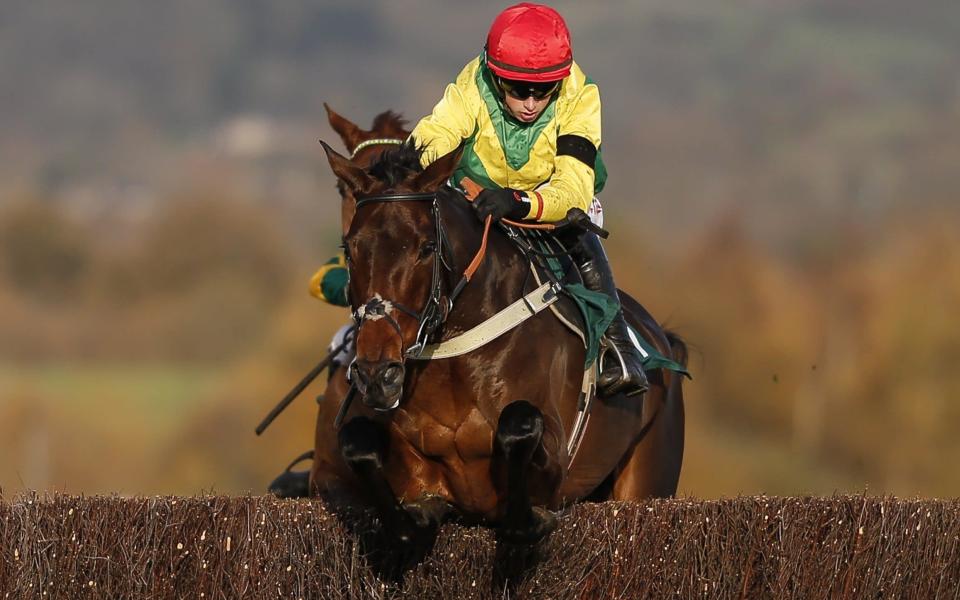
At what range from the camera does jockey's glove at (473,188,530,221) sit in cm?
561

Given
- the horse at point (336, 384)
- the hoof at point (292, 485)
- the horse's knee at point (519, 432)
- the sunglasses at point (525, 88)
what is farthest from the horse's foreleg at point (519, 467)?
the hoof at point (292, 485)

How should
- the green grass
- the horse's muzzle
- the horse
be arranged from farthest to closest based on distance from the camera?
the green grass < the horse < the horse's muzzle

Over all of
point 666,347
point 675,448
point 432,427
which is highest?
point 432,427

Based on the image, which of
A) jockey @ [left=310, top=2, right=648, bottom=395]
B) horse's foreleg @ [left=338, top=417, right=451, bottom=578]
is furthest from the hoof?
horse's foreleg @ [left=338, top=417, right=451, bottom=578]

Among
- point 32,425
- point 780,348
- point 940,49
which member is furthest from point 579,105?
point 940,49

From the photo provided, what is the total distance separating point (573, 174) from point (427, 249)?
105cm

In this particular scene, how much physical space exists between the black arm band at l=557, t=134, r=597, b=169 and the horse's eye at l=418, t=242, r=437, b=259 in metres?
1.10

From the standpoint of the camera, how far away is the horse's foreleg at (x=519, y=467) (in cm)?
529

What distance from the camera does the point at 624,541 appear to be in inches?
231

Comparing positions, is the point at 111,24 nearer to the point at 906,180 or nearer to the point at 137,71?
the point at 137,71

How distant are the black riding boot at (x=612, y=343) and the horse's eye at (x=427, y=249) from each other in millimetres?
1251

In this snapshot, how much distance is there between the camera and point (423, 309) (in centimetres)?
514

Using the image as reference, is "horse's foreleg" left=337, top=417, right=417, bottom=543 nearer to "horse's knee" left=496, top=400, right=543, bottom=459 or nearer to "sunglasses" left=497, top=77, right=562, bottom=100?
"horse's knee" left=496, top=400, right=543, bottom=459

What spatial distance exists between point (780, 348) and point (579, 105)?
27862 millimetres
